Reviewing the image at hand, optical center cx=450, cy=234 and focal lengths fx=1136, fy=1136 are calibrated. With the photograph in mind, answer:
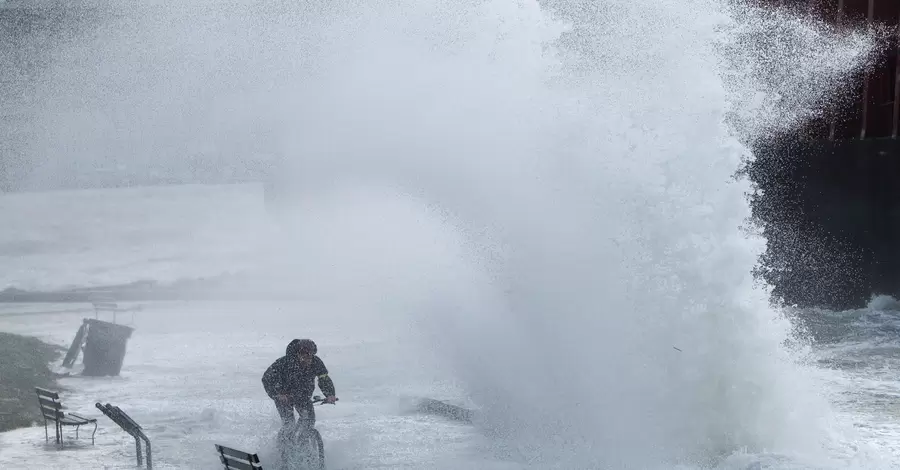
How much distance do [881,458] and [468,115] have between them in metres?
7.12

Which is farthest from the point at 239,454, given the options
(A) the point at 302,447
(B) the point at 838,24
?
(B) the point at 838,24

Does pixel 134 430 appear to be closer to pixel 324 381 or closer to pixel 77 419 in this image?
pixel 324 381

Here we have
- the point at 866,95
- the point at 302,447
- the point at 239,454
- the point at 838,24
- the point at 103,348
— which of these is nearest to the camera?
the point at 239,454

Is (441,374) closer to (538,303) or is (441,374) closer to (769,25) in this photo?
(538,303)

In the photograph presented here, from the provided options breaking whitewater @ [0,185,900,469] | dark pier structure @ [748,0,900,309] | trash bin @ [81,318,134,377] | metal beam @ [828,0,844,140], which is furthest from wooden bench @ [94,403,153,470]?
metal beam @ [828,0,844,140]

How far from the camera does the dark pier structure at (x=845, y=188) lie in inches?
1125

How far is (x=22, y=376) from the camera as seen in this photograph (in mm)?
18531

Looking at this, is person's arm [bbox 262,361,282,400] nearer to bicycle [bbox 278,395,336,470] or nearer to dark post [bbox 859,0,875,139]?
bicycle [bbox 278,395,336,470]

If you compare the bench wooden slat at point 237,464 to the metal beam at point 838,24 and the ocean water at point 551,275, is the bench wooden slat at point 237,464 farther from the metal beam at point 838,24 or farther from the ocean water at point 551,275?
the metal beam at point 838,24

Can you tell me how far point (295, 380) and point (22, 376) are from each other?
10070mm

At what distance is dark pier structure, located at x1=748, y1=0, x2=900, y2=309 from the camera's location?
28578mm

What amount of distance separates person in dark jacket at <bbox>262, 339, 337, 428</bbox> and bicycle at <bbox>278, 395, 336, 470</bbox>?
7 cm

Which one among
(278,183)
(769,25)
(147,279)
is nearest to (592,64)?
(278,183)

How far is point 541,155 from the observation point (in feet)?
46.0
